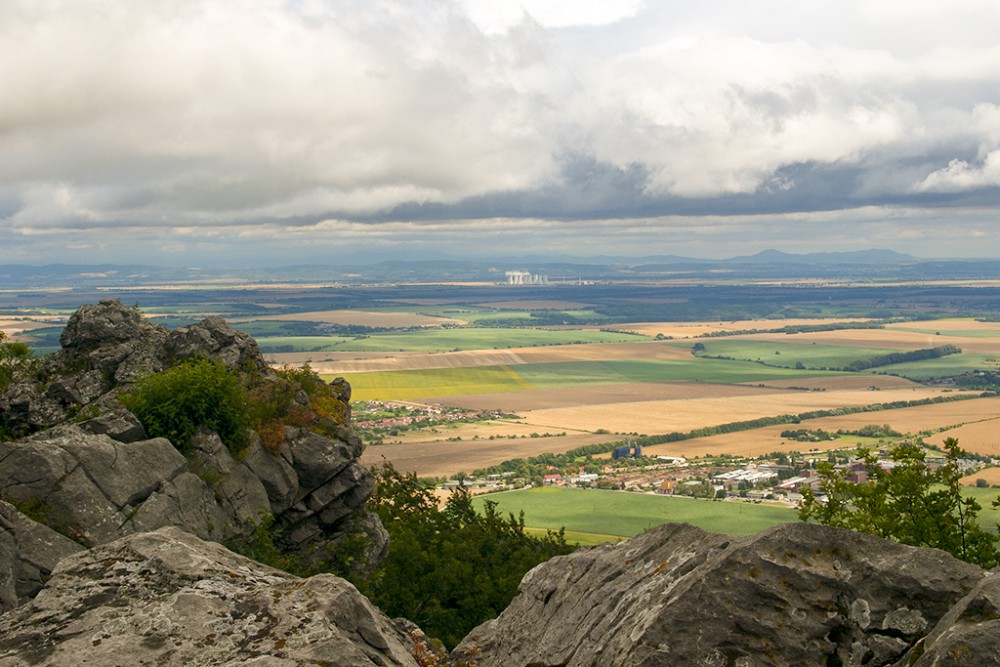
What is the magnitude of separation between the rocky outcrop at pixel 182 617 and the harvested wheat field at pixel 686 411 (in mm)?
144849

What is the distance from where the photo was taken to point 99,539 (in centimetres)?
2361

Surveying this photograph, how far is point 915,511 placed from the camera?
88.6ft

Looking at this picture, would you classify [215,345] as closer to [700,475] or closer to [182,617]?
[182,617]

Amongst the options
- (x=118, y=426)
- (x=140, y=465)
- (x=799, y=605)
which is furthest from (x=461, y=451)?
(x=799, y=605)

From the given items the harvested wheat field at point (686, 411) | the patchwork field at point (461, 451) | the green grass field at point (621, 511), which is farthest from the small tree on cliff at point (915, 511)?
the harvested wheat field at point (686, 411)

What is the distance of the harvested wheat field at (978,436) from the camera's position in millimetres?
127438

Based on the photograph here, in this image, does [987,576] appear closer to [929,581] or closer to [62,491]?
[929,581]

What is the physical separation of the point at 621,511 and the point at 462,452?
4265 cm

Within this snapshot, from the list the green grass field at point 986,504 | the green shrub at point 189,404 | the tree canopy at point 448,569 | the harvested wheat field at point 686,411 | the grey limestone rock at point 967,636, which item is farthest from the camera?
the harvested wheat field at point 686,411

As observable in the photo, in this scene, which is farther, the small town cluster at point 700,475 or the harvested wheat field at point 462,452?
the harvested wheat field at point 462,452

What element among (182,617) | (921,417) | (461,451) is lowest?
(921,417)

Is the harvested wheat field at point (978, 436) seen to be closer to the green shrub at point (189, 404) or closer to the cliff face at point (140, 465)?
the cliff face at point (140, 465)

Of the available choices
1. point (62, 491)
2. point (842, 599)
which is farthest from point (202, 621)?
point (62, 491)

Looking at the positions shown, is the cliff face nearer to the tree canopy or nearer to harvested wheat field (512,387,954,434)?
the tree canopy
